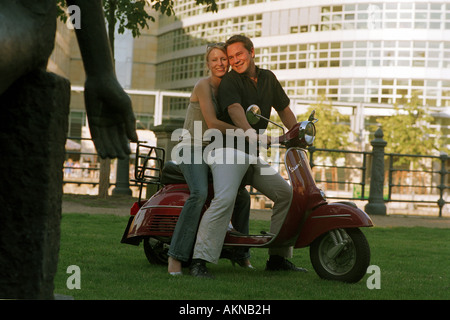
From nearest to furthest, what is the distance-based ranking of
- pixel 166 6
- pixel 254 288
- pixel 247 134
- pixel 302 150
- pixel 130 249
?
pixel 254 288
pixel 247 134
pixel 302 150
pixel 130 249
pixel 166 6

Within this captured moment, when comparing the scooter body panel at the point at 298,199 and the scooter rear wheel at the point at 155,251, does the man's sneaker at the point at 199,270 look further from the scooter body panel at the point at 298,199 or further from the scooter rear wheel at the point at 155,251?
the scooter rear wheel at the point at 155,251

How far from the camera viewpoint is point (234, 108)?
485 cm

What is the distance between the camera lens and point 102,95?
1985mm

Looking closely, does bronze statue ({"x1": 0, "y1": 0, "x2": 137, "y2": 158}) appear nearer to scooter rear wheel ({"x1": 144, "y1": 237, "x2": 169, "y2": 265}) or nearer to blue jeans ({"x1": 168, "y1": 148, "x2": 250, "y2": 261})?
blue jeans ({"x1": 168, "y1": 148, "x2": 250, "y2": 261})

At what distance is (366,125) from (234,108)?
4485 centimetres

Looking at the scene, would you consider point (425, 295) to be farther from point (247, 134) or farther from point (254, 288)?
point (247, 134)

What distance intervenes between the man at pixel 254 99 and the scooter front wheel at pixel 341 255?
1.07ft

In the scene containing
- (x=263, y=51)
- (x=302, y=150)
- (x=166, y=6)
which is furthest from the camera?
(x=263, y=51)

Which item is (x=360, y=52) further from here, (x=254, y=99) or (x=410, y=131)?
(x=254, y=99)

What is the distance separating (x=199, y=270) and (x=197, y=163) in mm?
707

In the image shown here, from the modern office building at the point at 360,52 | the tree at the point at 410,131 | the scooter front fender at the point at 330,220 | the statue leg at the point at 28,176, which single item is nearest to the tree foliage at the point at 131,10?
the scooter front fender at the point at 330,220

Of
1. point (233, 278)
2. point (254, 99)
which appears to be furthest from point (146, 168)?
point (233, 278)

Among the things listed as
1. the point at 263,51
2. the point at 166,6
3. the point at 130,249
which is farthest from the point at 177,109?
the point at 130,249

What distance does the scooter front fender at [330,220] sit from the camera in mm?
4703
